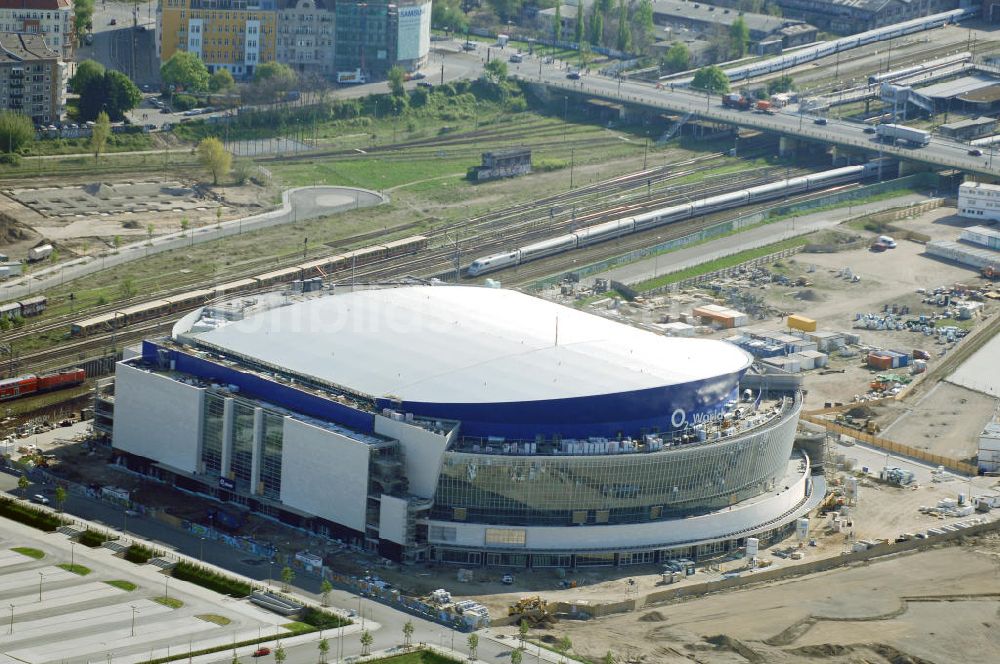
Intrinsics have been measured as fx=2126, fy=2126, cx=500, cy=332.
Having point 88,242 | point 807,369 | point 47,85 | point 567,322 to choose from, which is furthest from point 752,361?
point 47,85

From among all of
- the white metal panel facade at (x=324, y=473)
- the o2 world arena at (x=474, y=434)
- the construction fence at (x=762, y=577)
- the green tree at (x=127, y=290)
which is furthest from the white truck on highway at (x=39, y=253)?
the construction fence at (x=762, y=577)

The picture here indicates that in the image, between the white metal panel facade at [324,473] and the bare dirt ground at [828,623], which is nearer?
the bare dirt ground at [828,623]

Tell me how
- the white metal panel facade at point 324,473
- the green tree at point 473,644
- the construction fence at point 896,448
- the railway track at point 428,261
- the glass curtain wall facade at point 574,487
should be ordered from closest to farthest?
the green tree at point 473,644 → the glass curtain wall facade at point 574,487 → the white metal panel facade at point 324,473 → the construction fence at point 896,448 → the railway track at point 428,261

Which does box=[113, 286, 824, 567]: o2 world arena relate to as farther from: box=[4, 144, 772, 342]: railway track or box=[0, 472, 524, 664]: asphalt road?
box=[4, 144, 772, 342]: railway track

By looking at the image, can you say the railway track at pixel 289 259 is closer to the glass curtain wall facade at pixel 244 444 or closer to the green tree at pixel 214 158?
the green tree at pixel 214 158

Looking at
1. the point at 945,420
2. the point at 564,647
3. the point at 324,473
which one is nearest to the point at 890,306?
the point at 945,420
